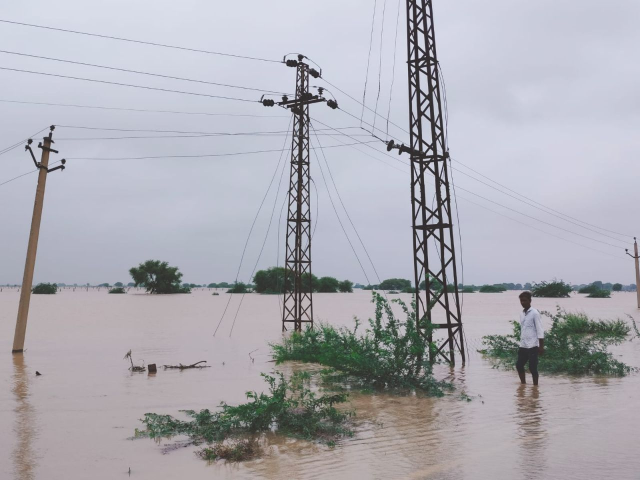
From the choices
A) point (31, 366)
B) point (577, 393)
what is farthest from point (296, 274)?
point (577, 393)

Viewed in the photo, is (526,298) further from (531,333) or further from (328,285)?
(328,285)

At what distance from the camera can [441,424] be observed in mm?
8844

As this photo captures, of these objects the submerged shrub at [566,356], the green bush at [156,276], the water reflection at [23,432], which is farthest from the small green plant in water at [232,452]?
the green bush at [156,276]

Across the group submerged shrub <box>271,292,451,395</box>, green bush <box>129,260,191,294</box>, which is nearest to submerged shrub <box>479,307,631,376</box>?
submerged shrub <box>271,292,451,395</box>

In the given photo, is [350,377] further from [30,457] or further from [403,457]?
[30,457]

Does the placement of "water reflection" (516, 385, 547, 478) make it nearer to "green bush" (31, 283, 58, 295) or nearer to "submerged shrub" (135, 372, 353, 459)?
"submerged shrub" (135, 372, 353, 459)

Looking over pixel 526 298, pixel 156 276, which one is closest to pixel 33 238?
pixel 526 298

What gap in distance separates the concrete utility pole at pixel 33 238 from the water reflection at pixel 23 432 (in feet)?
17.1

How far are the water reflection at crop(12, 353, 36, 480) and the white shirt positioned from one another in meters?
9.61

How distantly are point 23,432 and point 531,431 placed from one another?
784 cm

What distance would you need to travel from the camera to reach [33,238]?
62.6 ft

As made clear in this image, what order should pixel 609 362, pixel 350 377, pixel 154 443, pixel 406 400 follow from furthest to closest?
pixel 609 362
pixel 350 377
pixel 406 400
pixel 154 443

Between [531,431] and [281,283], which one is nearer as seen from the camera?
[531,431]

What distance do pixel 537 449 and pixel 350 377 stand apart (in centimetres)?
657
